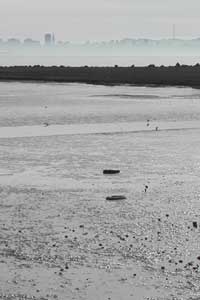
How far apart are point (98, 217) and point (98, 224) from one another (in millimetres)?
624

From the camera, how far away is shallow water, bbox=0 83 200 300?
1063 cm

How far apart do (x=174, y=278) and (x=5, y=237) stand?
13.6ft

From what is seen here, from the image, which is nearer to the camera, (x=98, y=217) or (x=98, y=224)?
(x=98, y=224)

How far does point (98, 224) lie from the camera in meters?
14.2

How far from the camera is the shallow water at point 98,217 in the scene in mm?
10633

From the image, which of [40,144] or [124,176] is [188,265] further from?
[40,144]

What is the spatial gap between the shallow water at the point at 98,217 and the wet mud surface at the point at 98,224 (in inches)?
0.9

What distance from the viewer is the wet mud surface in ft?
34.7

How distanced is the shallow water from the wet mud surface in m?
0.02

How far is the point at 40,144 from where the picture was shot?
26078mm

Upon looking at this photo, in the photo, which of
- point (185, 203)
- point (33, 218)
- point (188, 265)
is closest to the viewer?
point (188, 265)

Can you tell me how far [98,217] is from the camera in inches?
582

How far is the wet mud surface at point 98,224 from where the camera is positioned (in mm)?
10562

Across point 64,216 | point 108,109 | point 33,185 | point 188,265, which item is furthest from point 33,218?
point 108,109
